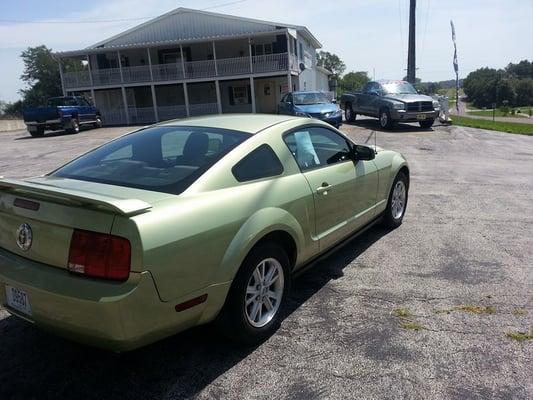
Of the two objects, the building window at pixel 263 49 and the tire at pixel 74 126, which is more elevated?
the building window at pixel 263 49

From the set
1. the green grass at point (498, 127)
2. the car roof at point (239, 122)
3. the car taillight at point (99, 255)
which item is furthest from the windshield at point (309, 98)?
the car taillight at point (99, 255)

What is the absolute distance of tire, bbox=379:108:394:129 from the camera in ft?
62.7

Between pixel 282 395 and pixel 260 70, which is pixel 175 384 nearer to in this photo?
pixel 282 395

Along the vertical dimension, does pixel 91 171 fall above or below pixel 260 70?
below

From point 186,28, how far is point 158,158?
31892 millimetres

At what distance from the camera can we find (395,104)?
18.6 metres

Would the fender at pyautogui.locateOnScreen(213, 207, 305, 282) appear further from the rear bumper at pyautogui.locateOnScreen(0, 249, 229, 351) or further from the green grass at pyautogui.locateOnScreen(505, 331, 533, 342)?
the green grass at pyautogui.locateOnScreen(505, 331, 533, 342)

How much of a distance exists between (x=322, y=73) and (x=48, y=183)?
51885 mm

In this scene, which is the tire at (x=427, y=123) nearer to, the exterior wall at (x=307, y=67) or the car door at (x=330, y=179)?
the car door at (x=330, y=179)

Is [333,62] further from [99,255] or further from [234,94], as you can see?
[99,255]

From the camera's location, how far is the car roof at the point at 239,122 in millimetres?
3898

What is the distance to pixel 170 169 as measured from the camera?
132 inches

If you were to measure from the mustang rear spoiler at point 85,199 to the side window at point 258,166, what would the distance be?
0.85 meters

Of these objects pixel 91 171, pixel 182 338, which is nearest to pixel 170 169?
pixel 91 171
